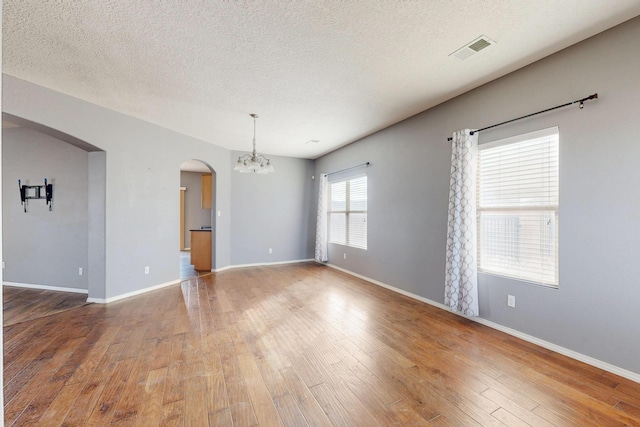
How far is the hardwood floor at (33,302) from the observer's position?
3.66 metres

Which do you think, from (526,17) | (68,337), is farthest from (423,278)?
(68,337)

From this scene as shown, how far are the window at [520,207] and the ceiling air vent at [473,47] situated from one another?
997mm

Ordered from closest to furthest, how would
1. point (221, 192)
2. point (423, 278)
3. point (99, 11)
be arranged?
point (99, 11)
point (423, 278)
point (221, 192)

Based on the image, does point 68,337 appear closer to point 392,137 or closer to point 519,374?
point 519,374

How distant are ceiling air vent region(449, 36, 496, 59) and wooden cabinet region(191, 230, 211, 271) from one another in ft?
17.8

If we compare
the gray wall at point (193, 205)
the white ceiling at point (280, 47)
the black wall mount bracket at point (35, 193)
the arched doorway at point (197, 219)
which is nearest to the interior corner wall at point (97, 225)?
the white ceiling at point (280, 47)

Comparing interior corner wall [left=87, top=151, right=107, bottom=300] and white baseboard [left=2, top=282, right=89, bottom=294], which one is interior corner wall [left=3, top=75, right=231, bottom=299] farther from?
white baseboard [left=2, top=282, right=89, bottom=294]

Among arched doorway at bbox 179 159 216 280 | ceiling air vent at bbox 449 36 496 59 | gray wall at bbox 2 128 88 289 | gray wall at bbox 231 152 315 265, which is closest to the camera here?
ceiling air vent at bbox 449 36 496 59

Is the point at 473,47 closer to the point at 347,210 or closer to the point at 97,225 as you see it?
the point at 347,210

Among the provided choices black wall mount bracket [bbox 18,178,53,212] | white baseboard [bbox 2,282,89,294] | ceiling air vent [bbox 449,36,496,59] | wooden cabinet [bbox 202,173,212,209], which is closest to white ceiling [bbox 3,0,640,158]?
ceiling air vent [bbox 449,36,496,59]

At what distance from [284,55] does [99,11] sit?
142cm

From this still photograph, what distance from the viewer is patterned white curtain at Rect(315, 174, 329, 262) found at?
6727 millimetres

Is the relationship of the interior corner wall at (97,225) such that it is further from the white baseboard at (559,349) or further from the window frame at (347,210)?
the white baseboard at (559,349)

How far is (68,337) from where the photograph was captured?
9.61 ft
